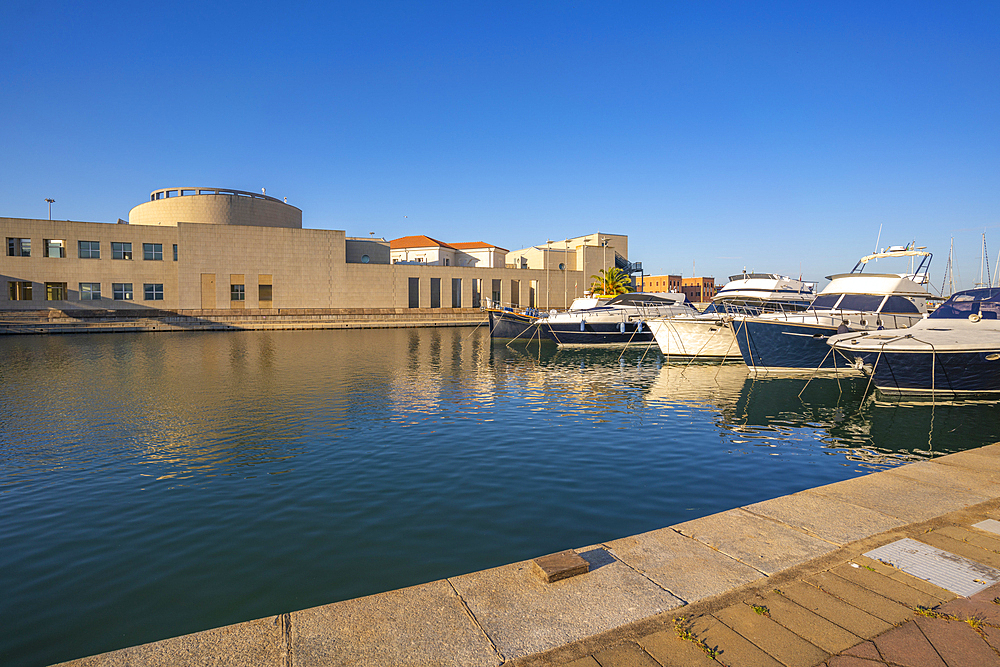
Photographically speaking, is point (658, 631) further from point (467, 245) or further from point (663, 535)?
point (467, 245)

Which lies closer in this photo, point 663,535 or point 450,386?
point 663,535

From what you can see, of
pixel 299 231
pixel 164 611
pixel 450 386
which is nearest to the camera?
pixel 164 611

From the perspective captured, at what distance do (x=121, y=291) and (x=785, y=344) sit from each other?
220ft

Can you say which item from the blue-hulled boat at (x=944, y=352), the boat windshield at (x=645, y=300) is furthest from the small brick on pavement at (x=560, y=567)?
the boat windshield at (x=645, y=300)

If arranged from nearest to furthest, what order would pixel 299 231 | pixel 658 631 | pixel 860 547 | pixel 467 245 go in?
pixel 658 631 < pixel 860 547 < pixel 299 231 < pixel 467 245

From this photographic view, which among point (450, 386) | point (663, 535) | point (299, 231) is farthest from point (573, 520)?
point (299, 231)

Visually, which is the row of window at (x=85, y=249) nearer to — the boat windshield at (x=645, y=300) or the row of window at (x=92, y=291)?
the row of window at (x=92, y=291)

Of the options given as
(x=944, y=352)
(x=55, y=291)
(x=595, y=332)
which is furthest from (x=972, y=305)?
(x=55, y=291)

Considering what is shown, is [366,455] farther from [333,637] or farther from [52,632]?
[333,637]

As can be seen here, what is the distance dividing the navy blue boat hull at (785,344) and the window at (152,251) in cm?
6357

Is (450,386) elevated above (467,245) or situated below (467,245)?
below

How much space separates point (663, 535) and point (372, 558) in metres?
3.61

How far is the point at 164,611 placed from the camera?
18.0 feet

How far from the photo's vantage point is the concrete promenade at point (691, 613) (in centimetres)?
358
